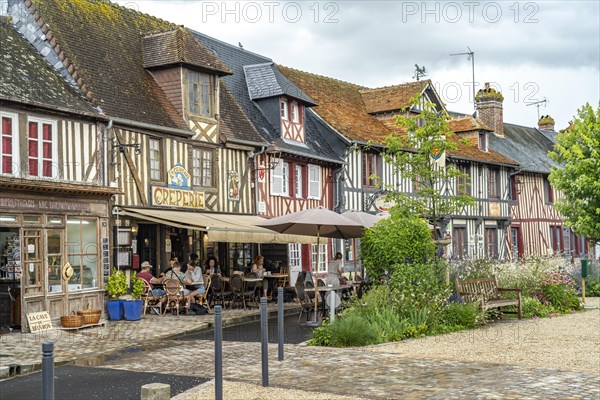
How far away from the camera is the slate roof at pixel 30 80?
1390cm

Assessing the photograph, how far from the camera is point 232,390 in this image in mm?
7699

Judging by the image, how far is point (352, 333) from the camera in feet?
35.7

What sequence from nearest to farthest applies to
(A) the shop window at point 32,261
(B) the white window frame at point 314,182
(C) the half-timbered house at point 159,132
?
(A) the shop window at point 32,261 < (C) the half-timbered house at point 159,132 < (B) the white window frame at point 314,182

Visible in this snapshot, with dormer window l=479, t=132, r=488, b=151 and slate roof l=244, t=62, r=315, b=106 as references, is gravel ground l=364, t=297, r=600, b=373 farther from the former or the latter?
dormer window l=479, t=132, r=488, b=151

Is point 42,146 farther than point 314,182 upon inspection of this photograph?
No

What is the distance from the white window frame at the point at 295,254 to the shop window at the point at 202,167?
4.24m

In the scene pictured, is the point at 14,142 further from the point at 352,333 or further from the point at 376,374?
the point at 376,374

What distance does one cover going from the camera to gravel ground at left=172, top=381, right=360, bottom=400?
7.32 meters

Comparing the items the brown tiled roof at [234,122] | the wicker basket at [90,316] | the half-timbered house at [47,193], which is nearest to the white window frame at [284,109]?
the brown tiled roof at [234,122]

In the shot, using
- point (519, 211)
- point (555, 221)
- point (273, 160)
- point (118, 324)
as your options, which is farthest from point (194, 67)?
point (555, 221)

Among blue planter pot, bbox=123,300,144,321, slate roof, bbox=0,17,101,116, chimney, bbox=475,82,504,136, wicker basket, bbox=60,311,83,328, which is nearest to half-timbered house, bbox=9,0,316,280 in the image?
slate roof, bbox=0,17,101,116

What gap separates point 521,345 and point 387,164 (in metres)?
15.2

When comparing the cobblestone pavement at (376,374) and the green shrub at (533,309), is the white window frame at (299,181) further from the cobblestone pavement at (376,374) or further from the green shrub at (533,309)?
the cobblestone pavement at (376,374)

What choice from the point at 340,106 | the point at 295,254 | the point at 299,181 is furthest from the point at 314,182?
the point at 340,106
